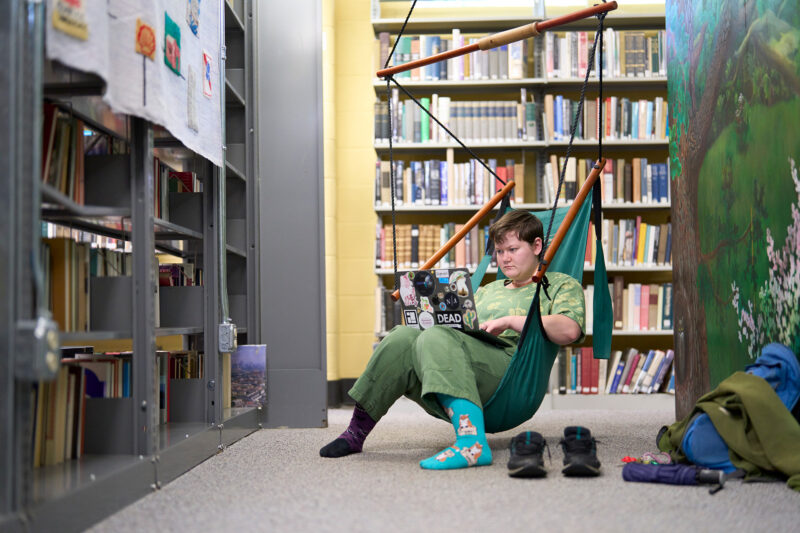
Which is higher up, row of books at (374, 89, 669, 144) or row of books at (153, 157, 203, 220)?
row of books at (374, 89, 669, 144)

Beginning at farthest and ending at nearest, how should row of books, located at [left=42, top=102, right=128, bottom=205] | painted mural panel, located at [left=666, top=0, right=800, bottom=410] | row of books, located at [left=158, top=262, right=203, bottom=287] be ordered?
row of books, located at [left=158, top=262, right=203, bottom=287]
painted mural panel, located at [left=666, top=0, right=800, bottom=410]
row of books, located at [left=42, top=102, right=128, bottom=205]

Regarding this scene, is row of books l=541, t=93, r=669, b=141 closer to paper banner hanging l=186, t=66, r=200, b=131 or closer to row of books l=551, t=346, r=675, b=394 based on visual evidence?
row of books l=551, t=346, r=675, b=394

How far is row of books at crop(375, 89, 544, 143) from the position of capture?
4125 mm

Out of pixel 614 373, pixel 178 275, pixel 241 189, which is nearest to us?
pixel 178 275

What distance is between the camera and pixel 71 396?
1.80 m

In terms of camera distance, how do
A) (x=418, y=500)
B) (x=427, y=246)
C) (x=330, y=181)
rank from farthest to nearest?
(x=330, y=181)
(x=427, y=246)
(x=418, y=500)

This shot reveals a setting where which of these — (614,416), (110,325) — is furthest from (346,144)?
(110,325)

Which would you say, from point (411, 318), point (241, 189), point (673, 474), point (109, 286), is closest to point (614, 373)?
point (411, 318)

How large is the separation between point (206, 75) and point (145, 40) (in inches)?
25.4

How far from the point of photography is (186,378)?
263 centimetres

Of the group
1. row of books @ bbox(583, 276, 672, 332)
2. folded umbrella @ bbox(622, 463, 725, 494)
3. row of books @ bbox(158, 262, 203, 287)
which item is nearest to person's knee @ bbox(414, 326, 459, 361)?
folded umbrella @ bbox(622, 463, 725, 494)

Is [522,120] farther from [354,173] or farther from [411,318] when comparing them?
[411,318]

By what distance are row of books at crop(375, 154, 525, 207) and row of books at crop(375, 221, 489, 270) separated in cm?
14

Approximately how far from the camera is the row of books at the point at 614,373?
400cm
